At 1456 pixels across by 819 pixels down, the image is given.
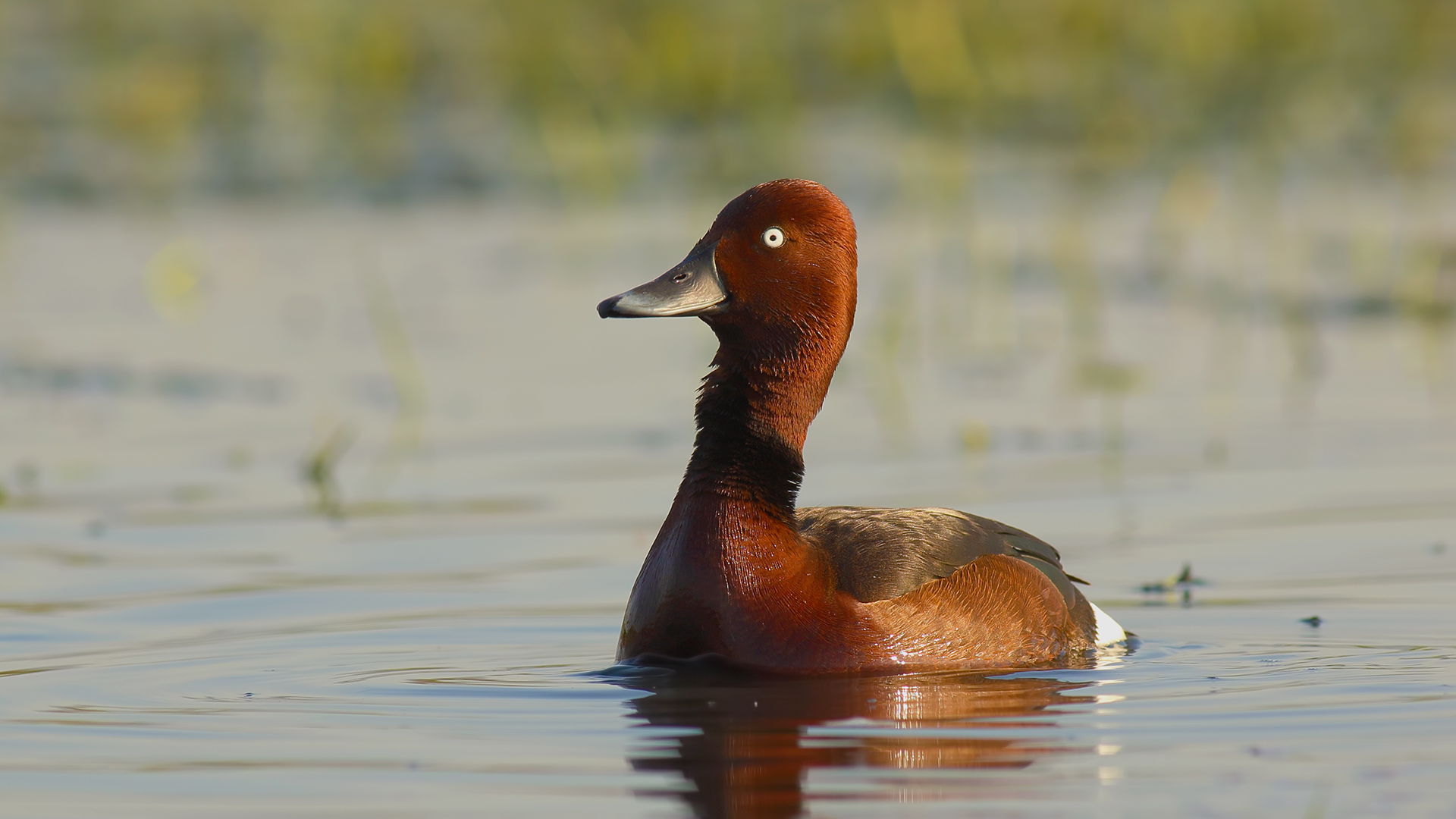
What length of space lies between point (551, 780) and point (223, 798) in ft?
2.58

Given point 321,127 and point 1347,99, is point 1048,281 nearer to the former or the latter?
point 1347,99

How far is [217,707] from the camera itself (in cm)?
654

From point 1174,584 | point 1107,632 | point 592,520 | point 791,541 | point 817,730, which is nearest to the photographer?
point 817,730

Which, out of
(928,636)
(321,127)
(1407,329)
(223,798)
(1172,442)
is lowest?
(223,798)

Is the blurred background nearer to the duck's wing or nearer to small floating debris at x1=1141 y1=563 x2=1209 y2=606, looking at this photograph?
small floating debris at x1=1141 y1=563 x2=1209 y2=606

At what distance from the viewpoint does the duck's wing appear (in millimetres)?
6969

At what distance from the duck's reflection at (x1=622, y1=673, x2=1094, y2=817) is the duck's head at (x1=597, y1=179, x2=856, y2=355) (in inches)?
47.0

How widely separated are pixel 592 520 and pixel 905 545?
9.10 ft

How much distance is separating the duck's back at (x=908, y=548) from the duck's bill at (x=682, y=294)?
772 millimetres

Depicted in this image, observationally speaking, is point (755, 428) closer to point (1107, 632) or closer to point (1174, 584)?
point (1107, 632)

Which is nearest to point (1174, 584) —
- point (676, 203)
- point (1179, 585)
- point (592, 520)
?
point (1179, 585)

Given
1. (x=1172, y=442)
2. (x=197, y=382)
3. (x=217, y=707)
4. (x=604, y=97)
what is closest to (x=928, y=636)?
(x=217, y=707)

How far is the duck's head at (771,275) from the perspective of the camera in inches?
286

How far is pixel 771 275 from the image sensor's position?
285 inches
